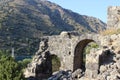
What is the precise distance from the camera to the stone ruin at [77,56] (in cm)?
2889

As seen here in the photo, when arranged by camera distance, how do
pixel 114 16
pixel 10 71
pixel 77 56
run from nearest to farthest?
pixel 10 71 → pixel 77 56 → pixel 114 16

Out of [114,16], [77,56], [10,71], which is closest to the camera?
[10,71]

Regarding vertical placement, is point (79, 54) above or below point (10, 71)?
above

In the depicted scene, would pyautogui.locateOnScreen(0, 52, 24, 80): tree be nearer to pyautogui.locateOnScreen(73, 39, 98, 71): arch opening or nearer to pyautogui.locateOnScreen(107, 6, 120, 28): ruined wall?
pyautogui.locateOnScreen(73, 39, 98, 71): arch opening

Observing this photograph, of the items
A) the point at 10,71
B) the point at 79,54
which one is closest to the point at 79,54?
the point at 79,54

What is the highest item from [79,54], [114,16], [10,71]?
[114,16]

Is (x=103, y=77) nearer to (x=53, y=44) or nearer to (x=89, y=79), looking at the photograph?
(x=89, y=79)

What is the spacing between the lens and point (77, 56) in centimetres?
3719

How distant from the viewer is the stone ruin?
28.9 m

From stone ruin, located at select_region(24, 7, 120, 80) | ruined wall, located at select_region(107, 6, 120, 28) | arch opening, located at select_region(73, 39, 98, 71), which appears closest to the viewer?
stone ruin, located at select_region(24, 7, 120, 80)

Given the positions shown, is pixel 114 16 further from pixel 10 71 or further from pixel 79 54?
pixel 10 71

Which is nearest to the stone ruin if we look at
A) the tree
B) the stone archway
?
the stone archway

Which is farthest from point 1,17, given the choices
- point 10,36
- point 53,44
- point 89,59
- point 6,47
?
point 89,59

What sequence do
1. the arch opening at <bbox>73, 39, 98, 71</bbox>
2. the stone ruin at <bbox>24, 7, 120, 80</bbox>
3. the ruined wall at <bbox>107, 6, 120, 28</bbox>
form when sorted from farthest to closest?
the ruined wall at <bbox>107, 6, 120, 28</bbox> → the arch opening at <bbox>73, 39, 98, 71</bbox> → the stone ruin at <bbox>24, 7, 120, 80</bbox>
